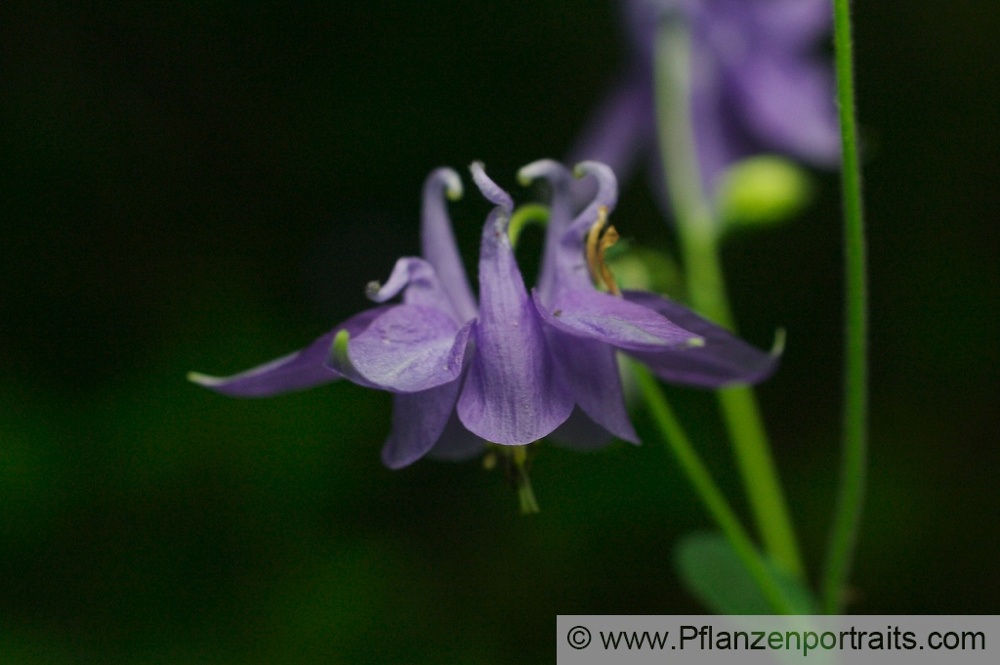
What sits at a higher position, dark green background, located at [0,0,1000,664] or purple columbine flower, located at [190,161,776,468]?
dark green background, located at [0,0,1000,664]

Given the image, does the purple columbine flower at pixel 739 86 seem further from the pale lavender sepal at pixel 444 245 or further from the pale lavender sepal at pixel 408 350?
the pale lavender sepal at pixel 408 350

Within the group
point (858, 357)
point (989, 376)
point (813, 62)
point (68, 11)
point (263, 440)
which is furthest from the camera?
point (68, 11)

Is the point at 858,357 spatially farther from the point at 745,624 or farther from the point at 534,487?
the point at 534,487

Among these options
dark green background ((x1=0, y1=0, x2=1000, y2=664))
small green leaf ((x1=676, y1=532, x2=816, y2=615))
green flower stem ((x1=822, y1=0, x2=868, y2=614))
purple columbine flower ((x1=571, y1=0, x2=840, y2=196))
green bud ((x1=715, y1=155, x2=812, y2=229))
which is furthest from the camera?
dark green background ((x1=0, y1=0, x2=1000, y2=664))

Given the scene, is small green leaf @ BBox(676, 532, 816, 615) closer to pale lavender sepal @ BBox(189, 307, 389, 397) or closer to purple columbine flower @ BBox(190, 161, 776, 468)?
purple columbine flower @ BBox(190, 161, 776, 468)

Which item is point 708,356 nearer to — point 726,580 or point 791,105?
point 726,580

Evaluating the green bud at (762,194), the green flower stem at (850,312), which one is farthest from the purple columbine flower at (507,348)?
the green bud at (762,194)

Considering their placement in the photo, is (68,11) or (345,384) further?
(68,11)

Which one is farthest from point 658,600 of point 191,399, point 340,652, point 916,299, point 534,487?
point 191,399

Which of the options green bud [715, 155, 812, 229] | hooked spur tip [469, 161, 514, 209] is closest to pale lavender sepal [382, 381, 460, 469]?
hooked spur tip [469, 161, 514, 209]
